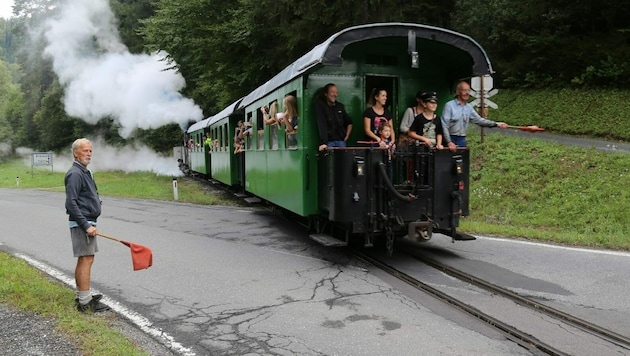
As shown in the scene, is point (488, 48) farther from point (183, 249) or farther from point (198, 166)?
point (183, 249)

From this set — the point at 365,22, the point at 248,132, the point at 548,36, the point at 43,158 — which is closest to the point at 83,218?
the point at 248,132

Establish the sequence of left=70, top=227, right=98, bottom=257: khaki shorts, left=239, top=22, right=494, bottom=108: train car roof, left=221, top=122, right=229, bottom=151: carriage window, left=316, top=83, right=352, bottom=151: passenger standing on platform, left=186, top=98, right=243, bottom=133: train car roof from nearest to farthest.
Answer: left=70, top=227, right=98, bottom=257: khaki shorts < left=239, top=22, right=494, bottom=108: train car roof < left=316, top=83, right=352, bottom=151: passenger standing on platform < left=186, top=98, right=243, bottom=133: train car roof < left=221, top=122, right=229, bottom=151: carriage window

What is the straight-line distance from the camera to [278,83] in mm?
8844

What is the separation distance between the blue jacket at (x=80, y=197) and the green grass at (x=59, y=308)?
35.7 inches

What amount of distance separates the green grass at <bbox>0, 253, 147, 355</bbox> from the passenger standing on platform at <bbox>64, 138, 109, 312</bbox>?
198 mm

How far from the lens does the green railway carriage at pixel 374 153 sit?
6789 millimetres

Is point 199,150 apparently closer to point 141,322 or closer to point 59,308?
point 59,308

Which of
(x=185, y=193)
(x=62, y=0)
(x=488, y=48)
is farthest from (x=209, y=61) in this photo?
(x=62, y=0)

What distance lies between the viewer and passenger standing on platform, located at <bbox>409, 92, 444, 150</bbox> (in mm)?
7398

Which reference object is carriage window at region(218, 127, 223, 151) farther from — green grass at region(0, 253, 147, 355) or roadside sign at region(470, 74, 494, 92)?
green grass at region(0, 253, 147, 355)

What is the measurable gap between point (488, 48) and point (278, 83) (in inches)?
772

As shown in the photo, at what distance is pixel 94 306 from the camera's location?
5.32m

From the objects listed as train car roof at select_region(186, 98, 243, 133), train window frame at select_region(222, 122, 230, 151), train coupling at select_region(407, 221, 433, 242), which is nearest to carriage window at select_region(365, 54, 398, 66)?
train coupling at select_region(407, 221, 433, 242)

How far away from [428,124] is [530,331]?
3620mm
